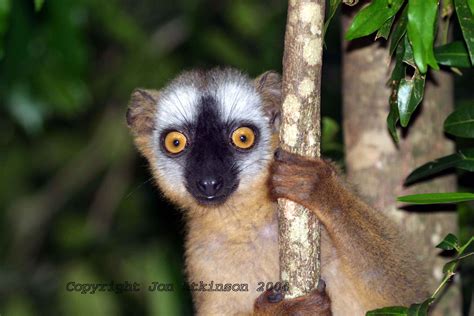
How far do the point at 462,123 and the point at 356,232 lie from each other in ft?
3.11

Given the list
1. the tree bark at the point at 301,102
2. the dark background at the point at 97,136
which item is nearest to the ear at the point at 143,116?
the dark background at the point at 97,136

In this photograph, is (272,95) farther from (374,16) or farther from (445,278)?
(445,278)

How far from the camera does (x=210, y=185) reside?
5645mm

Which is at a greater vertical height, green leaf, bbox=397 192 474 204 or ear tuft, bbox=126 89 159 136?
ear tuft, bbox=126 89 159 136

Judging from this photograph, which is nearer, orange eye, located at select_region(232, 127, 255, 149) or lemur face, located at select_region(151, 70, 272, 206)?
lemur face, located at select_region(151, 70, 272, 206)

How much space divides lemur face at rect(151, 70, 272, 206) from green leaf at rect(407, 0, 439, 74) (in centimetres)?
203

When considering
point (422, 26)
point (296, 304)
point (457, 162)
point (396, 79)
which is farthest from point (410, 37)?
point (296, 304)

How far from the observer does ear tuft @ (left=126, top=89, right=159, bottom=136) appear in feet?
21.5

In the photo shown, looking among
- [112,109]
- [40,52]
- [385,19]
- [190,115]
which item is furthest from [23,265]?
[385,19]

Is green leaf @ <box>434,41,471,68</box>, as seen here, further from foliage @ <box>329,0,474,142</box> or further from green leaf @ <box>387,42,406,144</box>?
green leaf @ <box>387,42,406,144</box>

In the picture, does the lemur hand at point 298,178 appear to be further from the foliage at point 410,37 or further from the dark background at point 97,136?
the dark background at point 97,136

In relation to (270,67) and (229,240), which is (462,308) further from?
(270,67)

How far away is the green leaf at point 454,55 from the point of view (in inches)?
193

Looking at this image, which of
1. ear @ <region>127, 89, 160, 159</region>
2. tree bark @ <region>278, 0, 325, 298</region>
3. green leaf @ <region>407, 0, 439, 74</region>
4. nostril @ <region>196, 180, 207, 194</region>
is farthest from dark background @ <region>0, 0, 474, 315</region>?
green leaf @ <region>407, 0, 439, 74</region>
